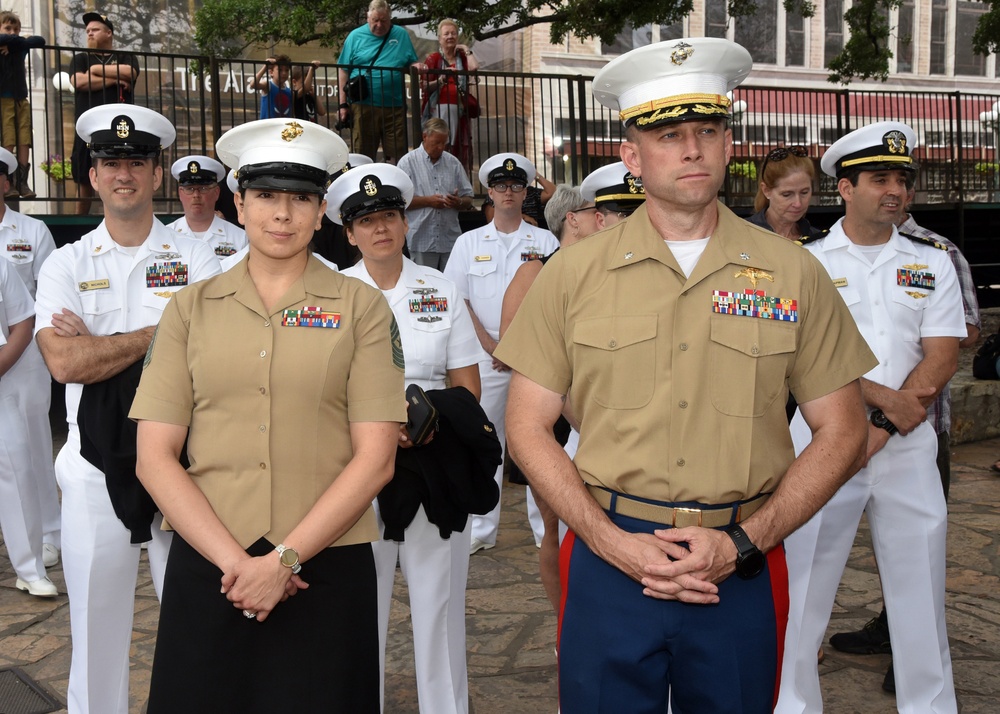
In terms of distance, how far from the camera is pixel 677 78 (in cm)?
271

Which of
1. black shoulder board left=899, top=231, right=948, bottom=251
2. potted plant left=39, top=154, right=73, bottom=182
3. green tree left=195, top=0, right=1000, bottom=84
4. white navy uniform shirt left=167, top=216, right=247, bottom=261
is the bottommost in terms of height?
black shoulder board left=899, top=231, right=948, bottom=251

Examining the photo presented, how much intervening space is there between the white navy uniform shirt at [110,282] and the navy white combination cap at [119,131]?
11.9 inches

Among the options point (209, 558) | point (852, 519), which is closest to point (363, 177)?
point (209, 558)

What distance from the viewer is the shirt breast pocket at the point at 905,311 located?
4.21 meters

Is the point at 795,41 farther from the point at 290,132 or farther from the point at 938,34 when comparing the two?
the point at 290,132

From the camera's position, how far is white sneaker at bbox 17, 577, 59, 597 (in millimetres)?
5910

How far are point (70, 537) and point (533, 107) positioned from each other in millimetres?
9643

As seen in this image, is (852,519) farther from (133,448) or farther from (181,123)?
(181,123)

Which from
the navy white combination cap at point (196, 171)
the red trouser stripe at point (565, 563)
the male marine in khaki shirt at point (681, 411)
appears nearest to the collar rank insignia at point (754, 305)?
the male marine in khaki shirt at point (681, 411)

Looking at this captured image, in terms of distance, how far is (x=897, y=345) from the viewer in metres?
4.22

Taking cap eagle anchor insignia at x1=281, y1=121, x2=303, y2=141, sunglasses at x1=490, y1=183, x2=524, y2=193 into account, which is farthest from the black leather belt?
sunglasses at x1=490, y1=183, x2=524, y2=193

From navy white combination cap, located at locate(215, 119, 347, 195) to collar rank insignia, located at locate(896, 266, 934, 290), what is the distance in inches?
92.4

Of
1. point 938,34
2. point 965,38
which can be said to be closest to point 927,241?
point 938,34

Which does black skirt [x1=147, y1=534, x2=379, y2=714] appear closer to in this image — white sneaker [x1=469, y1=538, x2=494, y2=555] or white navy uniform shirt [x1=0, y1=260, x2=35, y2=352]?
white navy uniform shirt [x1=0, y1=260, x2=35, y2=352]
